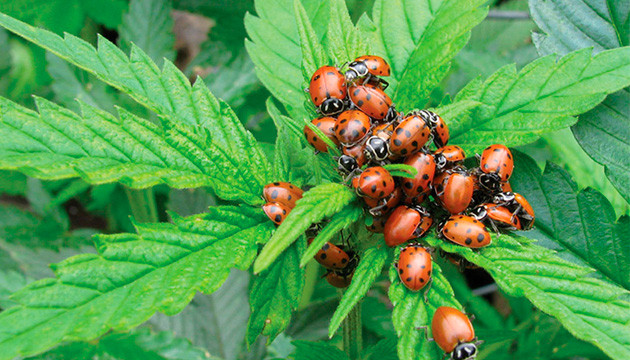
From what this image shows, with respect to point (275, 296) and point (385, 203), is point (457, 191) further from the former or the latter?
point (275, 296)

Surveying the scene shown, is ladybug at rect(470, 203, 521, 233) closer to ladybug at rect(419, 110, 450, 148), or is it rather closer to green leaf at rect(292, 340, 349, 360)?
ladybug at rect(419, 110, 450, 148)

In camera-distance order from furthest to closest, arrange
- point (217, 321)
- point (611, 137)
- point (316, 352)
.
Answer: point (217, 321) → point (611, 137) → point (316, 352)

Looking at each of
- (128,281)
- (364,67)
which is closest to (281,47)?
(364,67)

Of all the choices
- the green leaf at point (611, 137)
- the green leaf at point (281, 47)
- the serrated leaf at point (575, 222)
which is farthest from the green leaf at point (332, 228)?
the green leaf at point (611, 137)

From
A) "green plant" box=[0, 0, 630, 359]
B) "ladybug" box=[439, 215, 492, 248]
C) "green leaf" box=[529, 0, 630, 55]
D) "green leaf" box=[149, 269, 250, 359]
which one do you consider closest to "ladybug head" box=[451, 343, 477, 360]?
"green plant" box=[0, 0, 630, 359]

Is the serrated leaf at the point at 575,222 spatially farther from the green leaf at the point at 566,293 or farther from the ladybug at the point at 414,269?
the ladybug at the point at 414,269

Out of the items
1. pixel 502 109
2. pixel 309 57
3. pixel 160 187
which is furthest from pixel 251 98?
pixel 502 109
